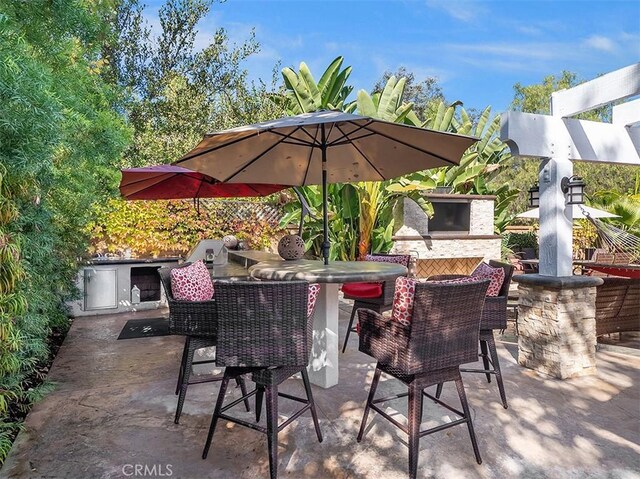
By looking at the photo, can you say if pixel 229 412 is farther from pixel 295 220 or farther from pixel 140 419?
pixel 295 220

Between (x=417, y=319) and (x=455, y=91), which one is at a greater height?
(x=455, y=91)

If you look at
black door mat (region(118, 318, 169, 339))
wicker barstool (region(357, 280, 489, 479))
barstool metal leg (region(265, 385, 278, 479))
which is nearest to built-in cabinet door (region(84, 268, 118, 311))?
A: black door mat (region(118, 318, 169, 339))

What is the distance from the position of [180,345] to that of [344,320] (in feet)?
7.69

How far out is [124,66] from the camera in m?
11.6

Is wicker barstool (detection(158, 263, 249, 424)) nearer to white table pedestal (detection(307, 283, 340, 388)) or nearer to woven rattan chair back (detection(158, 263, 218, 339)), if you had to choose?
woven rattan chair back (detection(158, 263, 218, 339))

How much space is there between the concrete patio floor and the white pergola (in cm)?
123

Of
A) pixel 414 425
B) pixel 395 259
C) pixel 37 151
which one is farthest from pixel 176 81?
pixel 414 425

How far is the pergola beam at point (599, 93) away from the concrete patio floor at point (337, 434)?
2468 millimetres

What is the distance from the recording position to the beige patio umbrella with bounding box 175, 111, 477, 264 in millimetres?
2951

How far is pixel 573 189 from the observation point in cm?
377

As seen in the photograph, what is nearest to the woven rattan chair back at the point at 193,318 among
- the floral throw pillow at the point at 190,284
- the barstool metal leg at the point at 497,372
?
the floral throw pillow at the point at 190,284

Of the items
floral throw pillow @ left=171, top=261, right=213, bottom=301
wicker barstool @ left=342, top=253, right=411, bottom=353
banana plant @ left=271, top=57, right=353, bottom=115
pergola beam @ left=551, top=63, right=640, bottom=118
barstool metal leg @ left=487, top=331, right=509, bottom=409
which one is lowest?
barstool metal leg @ left=487, top=331, right=509, bottom=409

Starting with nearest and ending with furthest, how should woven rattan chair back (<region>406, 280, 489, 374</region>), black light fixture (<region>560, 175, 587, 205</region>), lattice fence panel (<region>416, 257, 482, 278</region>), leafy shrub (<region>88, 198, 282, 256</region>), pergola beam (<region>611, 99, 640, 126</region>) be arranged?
woven rattan chair back (<region>406, 280, 489, 374</region>) → black light fixture (<region>560, 175, 587, 205</region>) → pergola beam (<region>611, 99, 640, 126</region>) → leafy shrub (<region>88, 198, 282, 256</region>) → lattice fence panel (<region>416, 257, 482, 278</region>)

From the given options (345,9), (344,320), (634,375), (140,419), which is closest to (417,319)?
(140,419)
